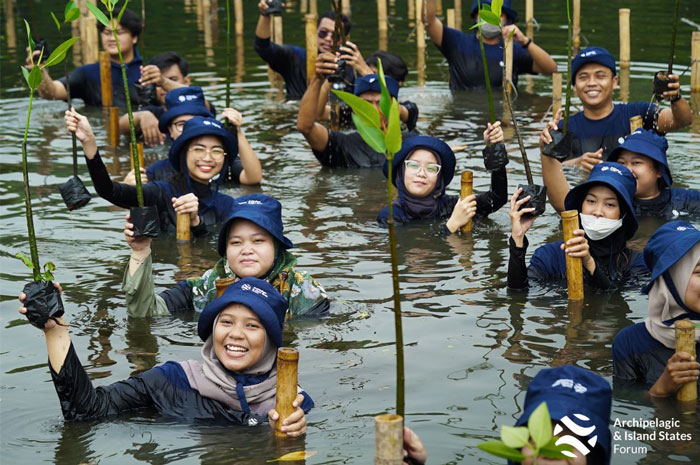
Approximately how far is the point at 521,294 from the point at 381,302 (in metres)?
1.10

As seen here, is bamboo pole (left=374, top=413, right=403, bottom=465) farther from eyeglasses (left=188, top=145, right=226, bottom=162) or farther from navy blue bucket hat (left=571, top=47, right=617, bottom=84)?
navy blue bucket hat (left=571, top=47, right=617, bottom=84)

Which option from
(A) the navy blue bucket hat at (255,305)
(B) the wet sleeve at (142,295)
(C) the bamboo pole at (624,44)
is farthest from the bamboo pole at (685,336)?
(C) the bamboo pole at (624,44)

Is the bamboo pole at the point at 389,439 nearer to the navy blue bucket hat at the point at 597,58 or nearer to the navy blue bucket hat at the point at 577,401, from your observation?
the navy blue bucket hat at the point at 577,401

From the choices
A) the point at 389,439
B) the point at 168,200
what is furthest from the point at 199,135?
the point at 389,439

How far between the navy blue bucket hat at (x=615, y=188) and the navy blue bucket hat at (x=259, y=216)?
7.32 feet

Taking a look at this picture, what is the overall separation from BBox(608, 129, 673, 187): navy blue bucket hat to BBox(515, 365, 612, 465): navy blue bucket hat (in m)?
5.73

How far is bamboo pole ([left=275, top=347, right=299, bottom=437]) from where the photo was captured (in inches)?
234

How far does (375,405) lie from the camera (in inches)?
280

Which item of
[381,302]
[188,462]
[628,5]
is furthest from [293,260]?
[628,5]

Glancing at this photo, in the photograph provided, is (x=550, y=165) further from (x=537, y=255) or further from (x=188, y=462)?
(x=188, y=462)

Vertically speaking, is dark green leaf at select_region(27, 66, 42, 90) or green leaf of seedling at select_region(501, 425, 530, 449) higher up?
dark green leaf at select_region(27, 66, 42, 90)

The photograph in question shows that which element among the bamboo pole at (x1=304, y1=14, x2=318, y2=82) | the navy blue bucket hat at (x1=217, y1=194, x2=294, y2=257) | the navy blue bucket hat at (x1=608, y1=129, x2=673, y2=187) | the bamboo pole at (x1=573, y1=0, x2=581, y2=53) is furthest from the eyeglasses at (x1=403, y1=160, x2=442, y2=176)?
the bamboo pole at (x1=573, y1=0, x2=581, y2=53)

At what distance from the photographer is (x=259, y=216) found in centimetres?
817

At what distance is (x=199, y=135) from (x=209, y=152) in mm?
182
